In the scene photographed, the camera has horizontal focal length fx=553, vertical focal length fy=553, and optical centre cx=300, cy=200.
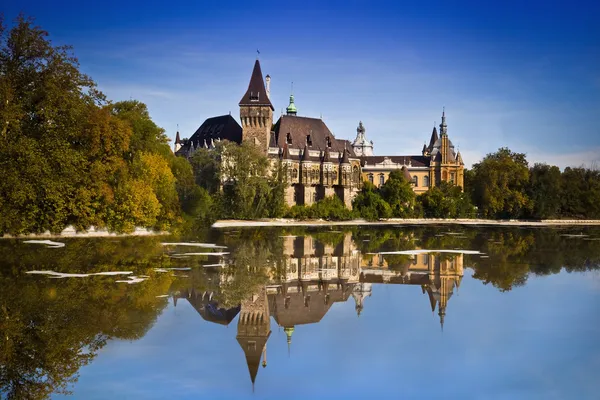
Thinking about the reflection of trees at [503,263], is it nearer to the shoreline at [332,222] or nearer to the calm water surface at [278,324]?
the calm water surface at [278,324]

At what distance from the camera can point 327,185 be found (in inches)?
2908

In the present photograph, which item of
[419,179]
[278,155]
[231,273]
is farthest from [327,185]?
[231,273]

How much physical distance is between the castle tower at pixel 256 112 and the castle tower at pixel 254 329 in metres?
53.4

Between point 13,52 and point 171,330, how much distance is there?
23.1 m

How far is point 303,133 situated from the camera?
76875 millimetres

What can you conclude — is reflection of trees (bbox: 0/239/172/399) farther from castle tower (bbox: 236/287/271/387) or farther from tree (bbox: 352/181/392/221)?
tree (bbox: 352/181/392/221)

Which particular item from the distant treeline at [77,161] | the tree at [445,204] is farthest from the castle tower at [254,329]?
the tree at [445,204]

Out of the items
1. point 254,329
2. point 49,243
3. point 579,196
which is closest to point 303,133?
point 579,196

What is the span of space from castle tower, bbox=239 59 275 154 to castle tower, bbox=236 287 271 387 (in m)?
53.4

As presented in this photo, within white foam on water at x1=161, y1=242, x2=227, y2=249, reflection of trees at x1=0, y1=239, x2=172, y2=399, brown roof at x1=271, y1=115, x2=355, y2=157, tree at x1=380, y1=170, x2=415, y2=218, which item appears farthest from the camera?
brown roof at x1=271, y1=115, x2=355, y2=157

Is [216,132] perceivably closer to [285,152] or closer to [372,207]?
[285,152]

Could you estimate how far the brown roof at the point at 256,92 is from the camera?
225 feet

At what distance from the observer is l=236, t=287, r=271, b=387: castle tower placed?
1151 centimetres

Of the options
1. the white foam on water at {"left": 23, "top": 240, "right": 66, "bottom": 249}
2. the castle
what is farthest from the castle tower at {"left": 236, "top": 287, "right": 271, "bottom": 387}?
the castle
